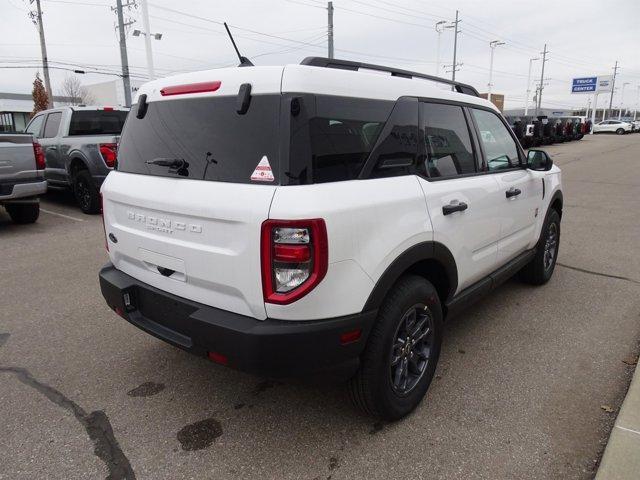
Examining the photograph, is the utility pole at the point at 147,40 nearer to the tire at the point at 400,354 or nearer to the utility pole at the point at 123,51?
the utility pole at the point at 123,51

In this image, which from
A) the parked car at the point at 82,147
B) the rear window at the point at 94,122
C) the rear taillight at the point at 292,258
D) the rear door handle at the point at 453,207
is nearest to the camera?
the rear taillight at the point at 292,258

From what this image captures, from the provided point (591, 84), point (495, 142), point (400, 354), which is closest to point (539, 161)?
point (495, 142)

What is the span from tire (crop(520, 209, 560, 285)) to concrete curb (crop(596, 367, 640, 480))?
1.95 meters

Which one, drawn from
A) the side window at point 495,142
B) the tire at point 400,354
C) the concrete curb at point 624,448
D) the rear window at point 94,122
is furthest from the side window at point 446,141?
the rear window at point 94,122

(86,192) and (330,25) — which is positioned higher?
(330,25)

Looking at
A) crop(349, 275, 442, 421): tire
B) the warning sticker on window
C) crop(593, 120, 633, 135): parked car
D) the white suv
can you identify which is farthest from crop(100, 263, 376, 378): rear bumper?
crop(593, 120, 633, 135): parked car

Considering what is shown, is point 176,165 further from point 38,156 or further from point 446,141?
point 38,156

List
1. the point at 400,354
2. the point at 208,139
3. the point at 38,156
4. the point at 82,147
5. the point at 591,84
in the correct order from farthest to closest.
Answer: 1. the point at 591,84
2. the point at 82,147
3. the point at 38,156
4. the point at 400,354
5. the point at 208,139

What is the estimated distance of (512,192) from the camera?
144 inches

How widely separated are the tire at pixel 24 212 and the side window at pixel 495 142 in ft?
23.6

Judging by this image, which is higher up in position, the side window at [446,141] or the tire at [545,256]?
the side window at [446,141]

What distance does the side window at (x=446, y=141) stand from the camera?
2867mm

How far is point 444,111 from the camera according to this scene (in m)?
3.11

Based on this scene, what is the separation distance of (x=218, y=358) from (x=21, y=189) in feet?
20.8
